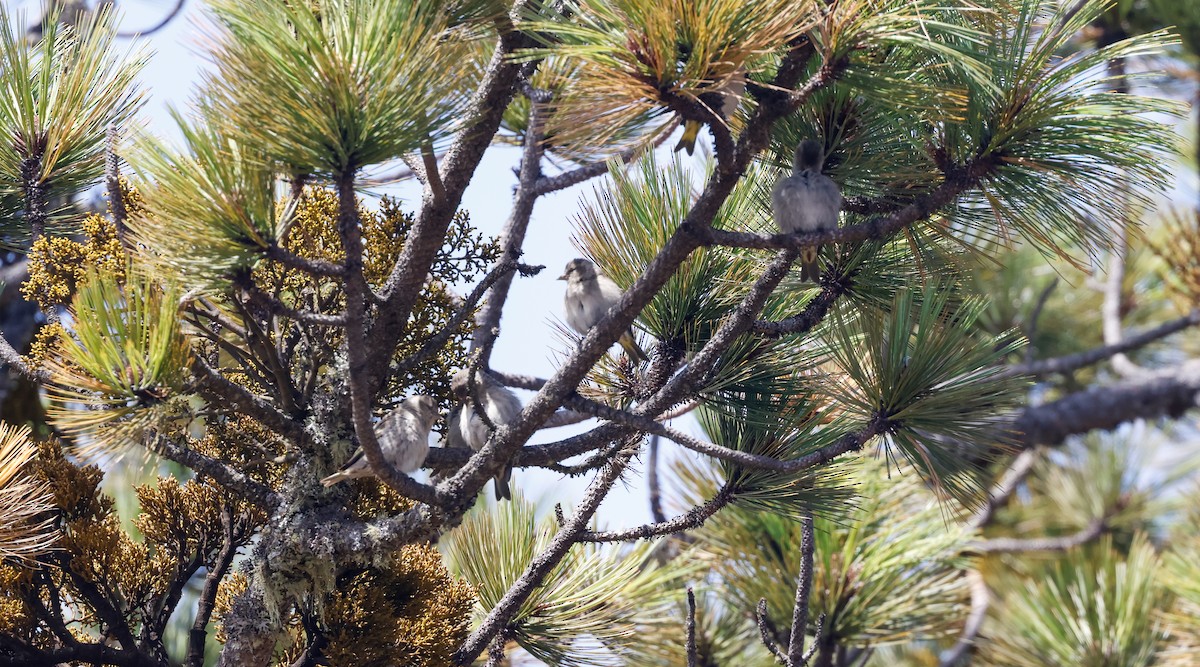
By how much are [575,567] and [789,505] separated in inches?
38.6

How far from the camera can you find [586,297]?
396 centimetres

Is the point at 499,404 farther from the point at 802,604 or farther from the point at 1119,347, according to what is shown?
the point at 1119,347

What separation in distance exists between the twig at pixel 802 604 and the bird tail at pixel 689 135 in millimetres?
1089

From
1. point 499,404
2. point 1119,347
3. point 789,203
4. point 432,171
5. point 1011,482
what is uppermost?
point 1119,347

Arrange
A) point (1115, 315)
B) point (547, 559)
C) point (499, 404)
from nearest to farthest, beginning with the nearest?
point (547, 559) → point (499, 404) → point (1115, 315)

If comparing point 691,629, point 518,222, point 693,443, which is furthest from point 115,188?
point 691,629

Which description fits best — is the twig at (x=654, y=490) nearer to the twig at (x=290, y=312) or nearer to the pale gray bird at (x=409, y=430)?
the pale gray bird at (x=409, y=430)

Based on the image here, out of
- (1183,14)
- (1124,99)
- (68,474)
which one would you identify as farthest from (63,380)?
(1183,14)

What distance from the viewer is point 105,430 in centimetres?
221

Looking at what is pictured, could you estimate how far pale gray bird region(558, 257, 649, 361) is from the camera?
12.9 ft

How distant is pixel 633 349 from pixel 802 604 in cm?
88

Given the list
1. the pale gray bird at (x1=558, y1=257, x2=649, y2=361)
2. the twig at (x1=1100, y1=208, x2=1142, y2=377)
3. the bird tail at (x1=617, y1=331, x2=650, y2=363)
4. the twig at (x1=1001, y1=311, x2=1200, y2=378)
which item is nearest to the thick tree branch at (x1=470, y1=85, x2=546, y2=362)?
the pale gray bird at (x1=558, y1=257, x2=649, y2=361)

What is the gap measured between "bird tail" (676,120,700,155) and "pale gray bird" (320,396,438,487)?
103 centimetres

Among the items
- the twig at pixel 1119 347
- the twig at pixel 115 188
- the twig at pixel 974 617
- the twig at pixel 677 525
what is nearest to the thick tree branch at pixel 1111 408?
the twig at pixel 1119 347
